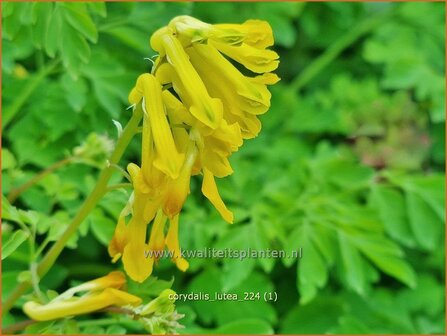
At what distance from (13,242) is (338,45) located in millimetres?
1937

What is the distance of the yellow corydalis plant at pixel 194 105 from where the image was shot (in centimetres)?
132

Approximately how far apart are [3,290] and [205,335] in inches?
22.2

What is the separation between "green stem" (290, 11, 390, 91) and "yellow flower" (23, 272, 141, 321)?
168cm

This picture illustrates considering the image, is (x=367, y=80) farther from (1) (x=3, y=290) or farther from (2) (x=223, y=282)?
(1) (x=3, y=290)

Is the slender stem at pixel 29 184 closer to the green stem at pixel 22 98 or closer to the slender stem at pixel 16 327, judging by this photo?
the green stem at pixel 22 98

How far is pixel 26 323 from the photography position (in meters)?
1.66

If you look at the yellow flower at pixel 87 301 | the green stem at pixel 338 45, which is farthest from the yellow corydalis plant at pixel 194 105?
the green stem at pixel 338 45

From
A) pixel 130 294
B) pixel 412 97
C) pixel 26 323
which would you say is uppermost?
pixel 130 294

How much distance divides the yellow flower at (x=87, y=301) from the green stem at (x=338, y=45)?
66.1 inches

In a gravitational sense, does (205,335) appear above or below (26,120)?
below

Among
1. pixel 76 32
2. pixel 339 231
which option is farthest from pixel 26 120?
pixel 339 231

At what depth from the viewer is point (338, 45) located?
10.2 ft

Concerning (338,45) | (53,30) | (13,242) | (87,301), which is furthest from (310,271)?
(338,45)

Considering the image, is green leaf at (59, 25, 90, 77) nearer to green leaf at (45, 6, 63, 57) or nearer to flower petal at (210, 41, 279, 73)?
green leaf at (45, 6, 63, 57)
